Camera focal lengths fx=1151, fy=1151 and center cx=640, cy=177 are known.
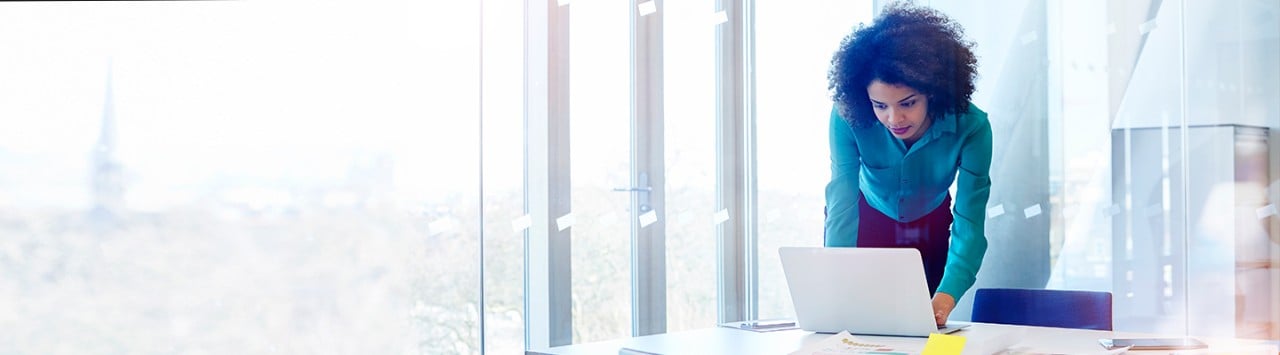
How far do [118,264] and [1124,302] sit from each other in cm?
320

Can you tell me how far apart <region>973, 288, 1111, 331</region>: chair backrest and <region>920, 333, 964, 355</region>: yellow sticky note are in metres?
1.28

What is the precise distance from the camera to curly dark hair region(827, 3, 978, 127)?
399 cm

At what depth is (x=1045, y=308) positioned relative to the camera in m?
3.23

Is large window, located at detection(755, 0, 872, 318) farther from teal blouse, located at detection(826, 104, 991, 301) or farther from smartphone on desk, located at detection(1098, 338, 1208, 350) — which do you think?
smartphone on desk, located at detection(1098, 338, 1208, 350)

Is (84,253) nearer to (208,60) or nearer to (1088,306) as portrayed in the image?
(208,60)

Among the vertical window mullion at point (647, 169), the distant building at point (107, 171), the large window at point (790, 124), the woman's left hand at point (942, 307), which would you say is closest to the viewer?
the woman's left hand at point (942, 307)

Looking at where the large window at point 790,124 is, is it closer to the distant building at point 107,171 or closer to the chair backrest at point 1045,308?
the chair backrest at point 1045,308

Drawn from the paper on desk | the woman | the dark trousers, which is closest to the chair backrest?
the woman

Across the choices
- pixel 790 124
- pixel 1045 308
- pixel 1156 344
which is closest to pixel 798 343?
pixel 1156 344

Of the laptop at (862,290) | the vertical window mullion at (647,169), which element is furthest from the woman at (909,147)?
the laptop at (862,290)

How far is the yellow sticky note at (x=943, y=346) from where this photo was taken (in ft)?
6.42

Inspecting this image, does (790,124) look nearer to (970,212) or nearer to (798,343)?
(970,212)

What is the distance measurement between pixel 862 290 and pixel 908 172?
73.5 inches

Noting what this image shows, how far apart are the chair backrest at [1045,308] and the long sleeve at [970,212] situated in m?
0.19
